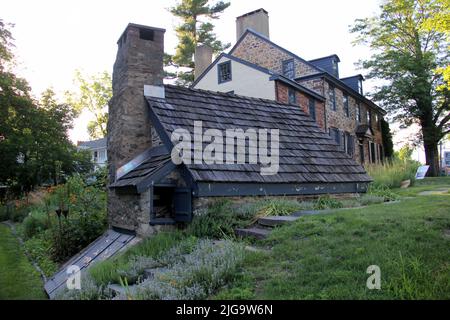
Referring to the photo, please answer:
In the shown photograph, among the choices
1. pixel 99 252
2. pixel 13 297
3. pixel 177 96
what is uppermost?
pixel 177 96

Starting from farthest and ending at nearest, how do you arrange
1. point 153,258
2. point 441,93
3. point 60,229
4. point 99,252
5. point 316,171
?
1. point 441,93
2. point 316,171
3. point 60,229
4. point 99,252
5. point 153,258

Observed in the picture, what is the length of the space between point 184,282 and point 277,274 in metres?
1.15

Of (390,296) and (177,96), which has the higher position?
(177,96)

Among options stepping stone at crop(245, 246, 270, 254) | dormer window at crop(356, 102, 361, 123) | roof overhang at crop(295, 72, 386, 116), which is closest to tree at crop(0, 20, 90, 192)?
roof overhang at crop(295, 72, 386, 116)

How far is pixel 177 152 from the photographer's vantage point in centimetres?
781

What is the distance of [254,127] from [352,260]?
6501mm

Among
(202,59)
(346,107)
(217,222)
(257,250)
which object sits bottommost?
(257,250)

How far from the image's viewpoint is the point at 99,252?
8.05 metres

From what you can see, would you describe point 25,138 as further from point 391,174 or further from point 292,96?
point 391,174

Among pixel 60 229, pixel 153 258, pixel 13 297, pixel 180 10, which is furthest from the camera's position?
pixel 180 10

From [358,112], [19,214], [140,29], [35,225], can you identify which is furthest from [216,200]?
[358,112]

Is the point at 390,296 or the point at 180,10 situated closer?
the point at 390,296
